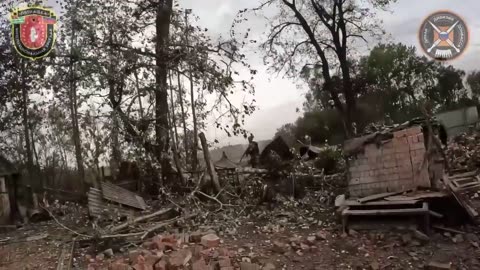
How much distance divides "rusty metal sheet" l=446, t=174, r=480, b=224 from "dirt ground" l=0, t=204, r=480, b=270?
0.99 ft

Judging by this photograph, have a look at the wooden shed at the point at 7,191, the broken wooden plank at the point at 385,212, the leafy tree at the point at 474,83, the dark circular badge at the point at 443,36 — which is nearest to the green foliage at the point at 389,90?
the leafy tree at the point at 474,83

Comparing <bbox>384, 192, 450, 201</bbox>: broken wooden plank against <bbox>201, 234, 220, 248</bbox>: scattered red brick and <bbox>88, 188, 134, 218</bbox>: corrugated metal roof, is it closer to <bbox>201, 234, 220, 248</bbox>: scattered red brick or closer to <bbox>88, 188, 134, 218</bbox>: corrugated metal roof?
<bbox>201, 234, 220, 248</bbox>: scattered red brick

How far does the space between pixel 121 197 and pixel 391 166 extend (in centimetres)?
550

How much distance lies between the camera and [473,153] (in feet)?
35.5

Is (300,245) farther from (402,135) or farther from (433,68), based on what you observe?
(433,68)

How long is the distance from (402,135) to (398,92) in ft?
46.5

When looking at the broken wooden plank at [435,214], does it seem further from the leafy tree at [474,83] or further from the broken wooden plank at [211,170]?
the leafy tree at [474,83]

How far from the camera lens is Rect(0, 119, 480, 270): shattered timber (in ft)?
20.7

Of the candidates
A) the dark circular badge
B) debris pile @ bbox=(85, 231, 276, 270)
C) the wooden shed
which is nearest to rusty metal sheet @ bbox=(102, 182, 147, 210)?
debris pile @ bbox=(85, 231, 276, 270)

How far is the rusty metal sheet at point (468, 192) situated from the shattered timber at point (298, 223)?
0.02 meters

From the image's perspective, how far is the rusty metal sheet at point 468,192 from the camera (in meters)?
7.11

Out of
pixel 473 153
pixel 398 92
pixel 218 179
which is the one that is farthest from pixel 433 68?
pixel 218 179

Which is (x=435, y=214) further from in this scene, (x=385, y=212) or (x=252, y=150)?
(x=252, y=150)

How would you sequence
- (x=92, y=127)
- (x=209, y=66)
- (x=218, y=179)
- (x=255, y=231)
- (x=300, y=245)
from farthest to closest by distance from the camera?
(x=209, y=66), (x=92, y=127), (x=218, y=179), (x=255, y=231), (x=300, y=245)
